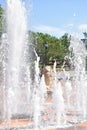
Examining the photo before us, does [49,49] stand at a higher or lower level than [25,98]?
higher

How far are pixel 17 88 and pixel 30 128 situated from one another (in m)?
4.76

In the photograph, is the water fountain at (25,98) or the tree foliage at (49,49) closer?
the water fountain at (25,98)

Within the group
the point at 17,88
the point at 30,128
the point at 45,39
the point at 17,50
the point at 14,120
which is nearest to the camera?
the point at 30,128

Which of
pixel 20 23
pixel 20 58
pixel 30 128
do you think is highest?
pixel 20 23

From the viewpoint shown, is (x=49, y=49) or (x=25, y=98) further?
(x=49, y=49)

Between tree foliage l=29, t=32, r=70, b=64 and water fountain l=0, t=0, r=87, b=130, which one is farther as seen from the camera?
tree foliage l=29, t=32, r=70, b=64

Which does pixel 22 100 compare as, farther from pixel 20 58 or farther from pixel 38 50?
pixel 38 50

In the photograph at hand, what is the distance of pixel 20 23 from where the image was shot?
53.5 feet

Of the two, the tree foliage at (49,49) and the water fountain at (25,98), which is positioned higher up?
the tree foliage at (49,49)

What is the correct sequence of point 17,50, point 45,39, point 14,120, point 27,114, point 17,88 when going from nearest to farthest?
point 14,120
point 27,114
point 17,88
point 17,50
point 45,39

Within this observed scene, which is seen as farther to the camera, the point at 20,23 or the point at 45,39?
the point at 45,39

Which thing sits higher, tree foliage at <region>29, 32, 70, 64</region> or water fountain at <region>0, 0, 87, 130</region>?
tree foliage at <region>29, 32, 70, 64</region>

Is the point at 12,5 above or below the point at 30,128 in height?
above

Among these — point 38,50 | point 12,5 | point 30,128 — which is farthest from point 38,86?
point 38,50
